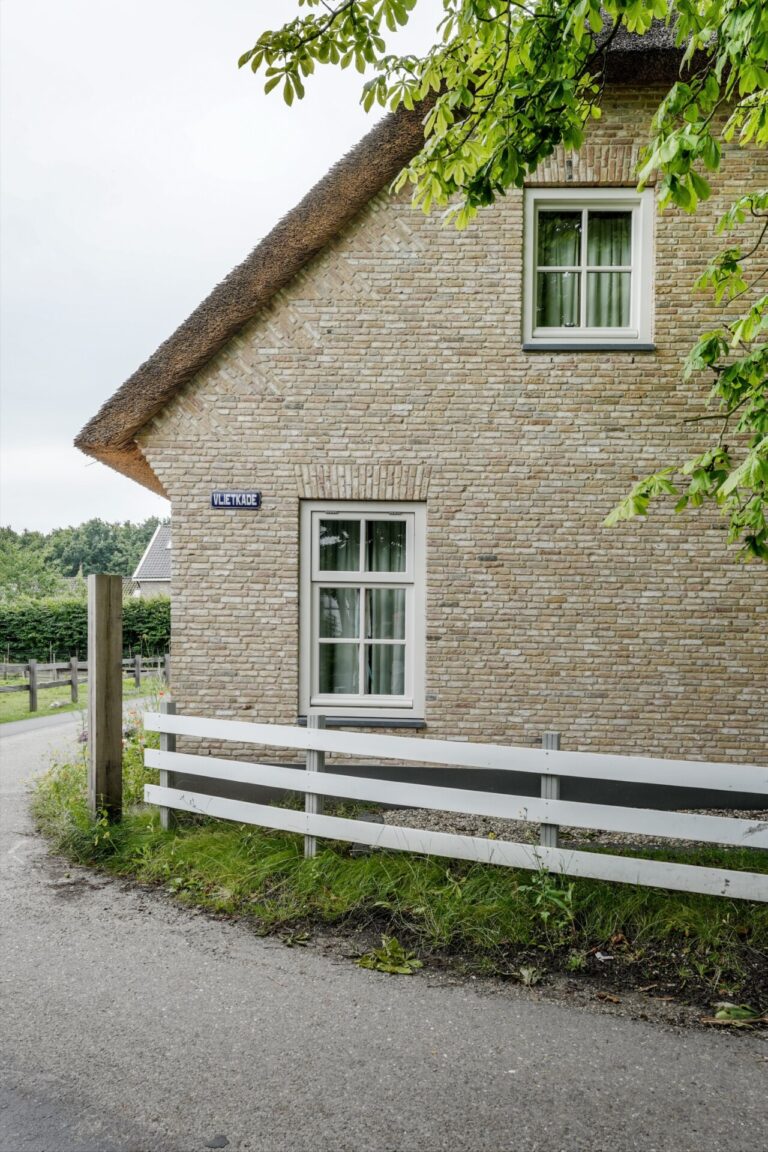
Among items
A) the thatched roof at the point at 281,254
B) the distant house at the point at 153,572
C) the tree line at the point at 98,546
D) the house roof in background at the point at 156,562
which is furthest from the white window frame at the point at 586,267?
the tree line at the point at 98,546

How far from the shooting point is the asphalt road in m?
2.53

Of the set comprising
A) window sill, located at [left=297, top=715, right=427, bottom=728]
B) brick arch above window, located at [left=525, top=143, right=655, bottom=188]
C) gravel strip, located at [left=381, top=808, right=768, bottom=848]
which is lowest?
gravel strip, located at [left=381, top=808, right=768, bottom=848]

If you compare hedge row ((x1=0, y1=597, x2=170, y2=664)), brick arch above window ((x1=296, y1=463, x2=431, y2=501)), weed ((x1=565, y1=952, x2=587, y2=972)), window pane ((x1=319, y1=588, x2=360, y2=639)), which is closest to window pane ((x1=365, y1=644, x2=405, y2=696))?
window pane ((x1=319, y1=588, x2=360, y2=639))

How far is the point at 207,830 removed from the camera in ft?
18.0

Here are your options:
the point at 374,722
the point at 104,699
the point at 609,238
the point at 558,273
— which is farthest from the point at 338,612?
the point at 609,238

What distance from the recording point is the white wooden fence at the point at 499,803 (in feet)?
12.6

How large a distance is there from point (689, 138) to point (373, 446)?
13.0 feet

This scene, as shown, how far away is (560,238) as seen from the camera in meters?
7.03

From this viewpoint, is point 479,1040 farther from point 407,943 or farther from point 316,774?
point 316,774

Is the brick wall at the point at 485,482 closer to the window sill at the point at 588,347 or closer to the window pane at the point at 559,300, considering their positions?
the window sill at the point at 588,347

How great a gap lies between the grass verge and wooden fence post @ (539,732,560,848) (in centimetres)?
18

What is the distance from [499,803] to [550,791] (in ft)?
1.02

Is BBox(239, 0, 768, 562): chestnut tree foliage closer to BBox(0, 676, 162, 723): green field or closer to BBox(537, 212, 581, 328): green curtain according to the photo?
BBox(537, 212, 581, 328): green curtain

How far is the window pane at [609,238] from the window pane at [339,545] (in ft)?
11.0
